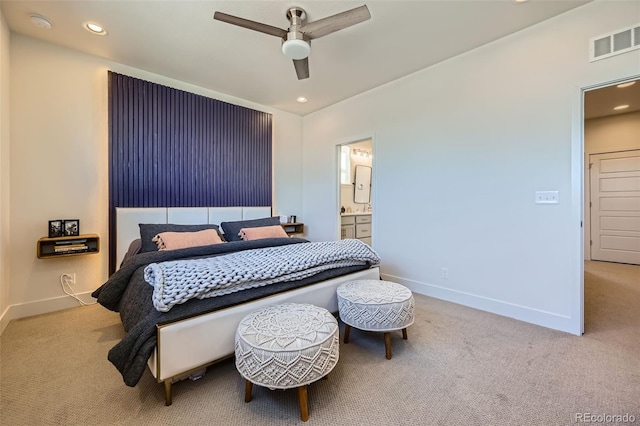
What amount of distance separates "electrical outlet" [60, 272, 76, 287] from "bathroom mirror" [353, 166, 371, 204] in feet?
16.1

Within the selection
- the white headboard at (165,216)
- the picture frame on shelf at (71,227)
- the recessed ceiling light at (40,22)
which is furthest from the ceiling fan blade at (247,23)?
the picture frame on shelf at (71,227)

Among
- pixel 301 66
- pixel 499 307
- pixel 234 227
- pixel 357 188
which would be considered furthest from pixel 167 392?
pixel 357 188

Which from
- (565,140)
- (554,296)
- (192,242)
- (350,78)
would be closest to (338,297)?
(192,242)

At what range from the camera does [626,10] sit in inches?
81.4

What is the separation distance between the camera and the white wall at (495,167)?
2.30m

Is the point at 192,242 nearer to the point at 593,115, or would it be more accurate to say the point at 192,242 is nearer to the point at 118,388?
the point at 118,388

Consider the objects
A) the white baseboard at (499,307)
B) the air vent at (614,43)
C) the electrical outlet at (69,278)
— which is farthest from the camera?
the electrical outlet at (69,278)

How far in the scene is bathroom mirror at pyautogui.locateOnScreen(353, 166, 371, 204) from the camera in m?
6.16

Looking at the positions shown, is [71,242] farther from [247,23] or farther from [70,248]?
[247,23]

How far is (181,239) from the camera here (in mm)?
2791

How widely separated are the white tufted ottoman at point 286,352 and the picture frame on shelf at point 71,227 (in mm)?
2593

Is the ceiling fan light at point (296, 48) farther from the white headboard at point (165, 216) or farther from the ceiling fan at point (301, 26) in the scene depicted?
the white headboard at point (165, 216)

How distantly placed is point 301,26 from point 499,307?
126 inches

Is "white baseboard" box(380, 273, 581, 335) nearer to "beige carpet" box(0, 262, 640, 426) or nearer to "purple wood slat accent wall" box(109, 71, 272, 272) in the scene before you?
"beige carpet" box(0, 262, 640, 426)
